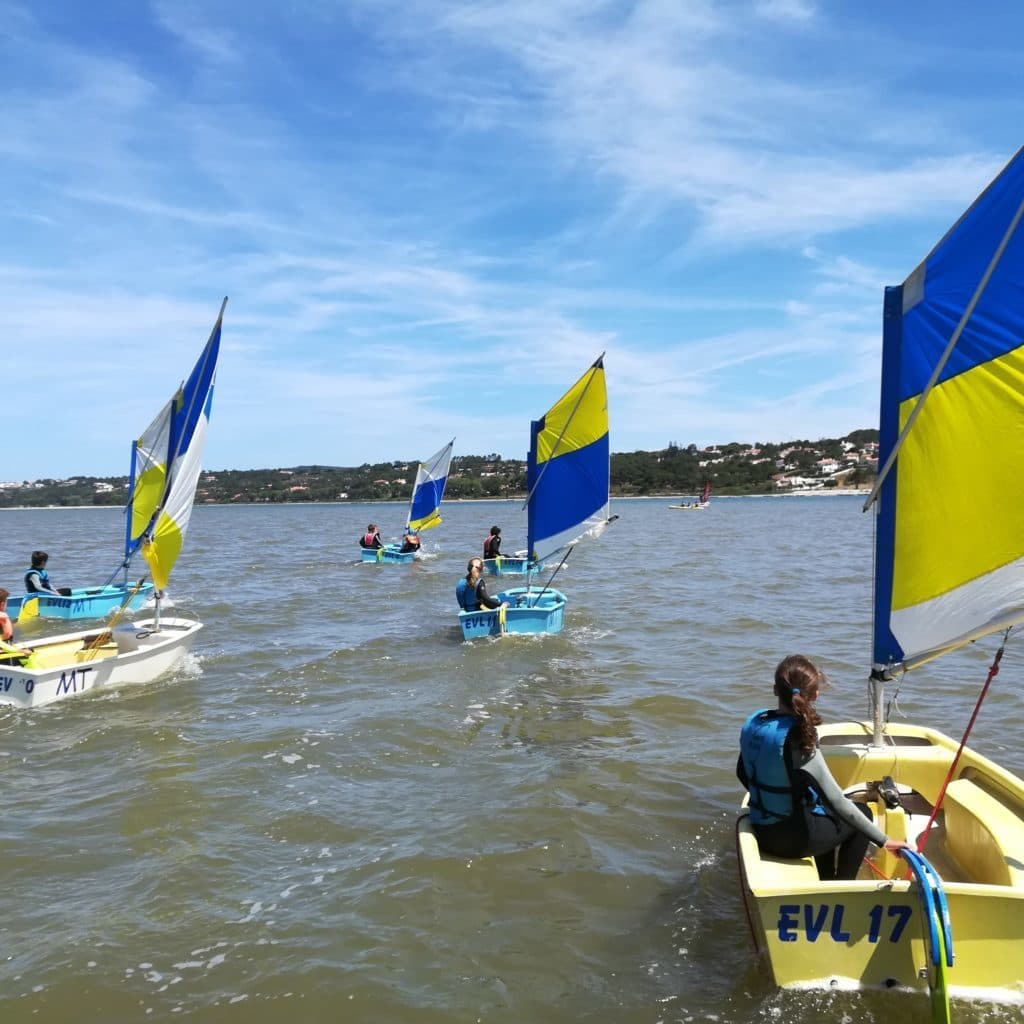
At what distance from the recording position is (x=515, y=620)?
50.0ft

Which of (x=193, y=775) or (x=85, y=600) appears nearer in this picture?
(x=193, y=775)

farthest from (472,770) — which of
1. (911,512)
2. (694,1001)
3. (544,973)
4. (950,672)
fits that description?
(950,672)

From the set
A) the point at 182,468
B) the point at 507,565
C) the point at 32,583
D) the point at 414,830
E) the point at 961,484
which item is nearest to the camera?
the point at 961,484

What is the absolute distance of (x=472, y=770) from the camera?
8586 millimetres

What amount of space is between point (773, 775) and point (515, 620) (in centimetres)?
1055

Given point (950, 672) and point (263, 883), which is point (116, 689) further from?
point (950, 672)

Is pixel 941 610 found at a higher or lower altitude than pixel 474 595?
higher

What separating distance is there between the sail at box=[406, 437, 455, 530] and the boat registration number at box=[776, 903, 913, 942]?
29691mm

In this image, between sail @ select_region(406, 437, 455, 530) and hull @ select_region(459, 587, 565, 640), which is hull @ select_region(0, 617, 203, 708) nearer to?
hull @ select_region(459, 587, 565, 640)

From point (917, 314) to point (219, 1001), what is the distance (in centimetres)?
599

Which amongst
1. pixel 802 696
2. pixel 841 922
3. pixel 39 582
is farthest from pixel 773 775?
pixel 39 582

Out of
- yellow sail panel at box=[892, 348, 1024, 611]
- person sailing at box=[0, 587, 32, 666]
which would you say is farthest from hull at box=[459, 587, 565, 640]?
yellow sail panel at box=[892, 348, 1024, 611]

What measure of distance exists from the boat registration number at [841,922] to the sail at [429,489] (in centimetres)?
2969

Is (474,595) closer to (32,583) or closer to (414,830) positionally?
(414,830)
